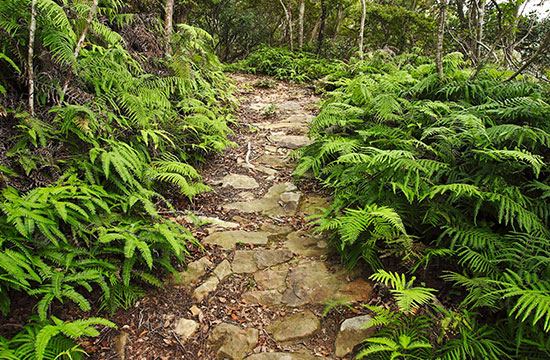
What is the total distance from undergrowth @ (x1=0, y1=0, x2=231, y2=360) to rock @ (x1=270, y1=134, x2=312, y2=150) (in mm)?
2383

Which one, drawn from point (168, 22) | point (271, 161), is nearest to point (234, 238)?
point (271, 161)

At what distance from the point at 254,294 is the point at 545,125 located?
365cm

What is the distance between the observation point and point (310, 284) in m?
2.75

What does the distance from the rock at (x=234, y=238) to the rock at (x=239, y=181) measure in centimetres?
115

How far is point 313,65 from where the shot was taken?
1088 centimetres

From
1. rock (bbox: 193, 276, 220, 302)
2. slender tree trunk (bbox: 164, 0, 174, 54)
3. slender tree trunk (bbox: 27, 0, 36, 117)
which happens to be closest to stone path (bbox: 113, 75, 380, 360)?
rock (bbox: 193, 276, 220, 302)

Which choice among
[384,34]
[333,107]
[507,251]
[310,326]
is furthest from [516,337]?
[384,34]

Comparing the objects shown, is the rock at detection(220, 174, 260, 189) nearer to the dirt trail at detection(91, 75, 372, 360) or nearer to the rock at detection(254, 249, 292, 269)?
the dirt trail at detection(91, 75, 372, 360)

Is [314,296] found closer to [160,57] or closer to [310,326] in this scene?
[310,326]

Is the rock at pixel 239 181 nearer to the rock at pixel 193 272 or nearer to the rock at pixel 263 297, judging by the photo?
the rock at pixel 193 272

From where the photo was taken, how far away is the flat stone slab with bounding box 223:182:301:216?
4.00 meters

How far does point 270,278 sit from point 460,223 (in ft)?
5.87

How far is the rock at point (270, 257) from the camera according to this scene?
121 inches

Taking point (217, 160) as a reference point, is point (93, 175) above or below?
above
